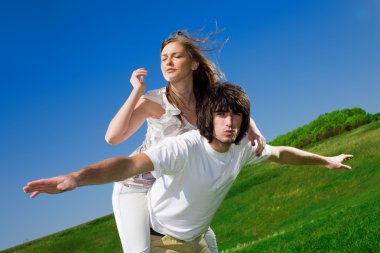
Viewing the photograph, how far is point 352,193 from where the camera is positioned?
48.0 feet

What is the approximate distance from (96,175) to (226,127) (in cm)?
116

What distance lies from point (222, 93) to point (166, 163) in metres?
0.79

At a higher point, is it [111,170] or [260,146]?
[111,170]

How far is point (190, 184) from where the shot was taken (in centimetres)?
439

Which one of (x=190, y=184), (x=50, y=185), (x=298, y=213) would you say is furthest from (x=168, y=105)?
(x=298, y=213)

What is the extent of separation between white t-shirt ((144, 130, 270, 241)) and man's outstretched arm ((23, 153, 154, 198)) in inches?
10.3

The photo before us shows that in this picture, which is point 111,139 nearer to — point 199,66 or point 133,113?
point 133,113

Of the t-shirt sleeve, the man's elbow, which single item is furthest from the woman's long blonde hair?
the t-shirt sleeve

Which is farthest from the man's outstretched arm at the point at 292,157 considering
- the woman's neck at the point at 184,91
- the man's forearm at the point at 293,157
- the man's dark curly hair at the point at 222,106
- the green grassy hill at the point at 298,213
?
the green grassy hill at the point at 298,213

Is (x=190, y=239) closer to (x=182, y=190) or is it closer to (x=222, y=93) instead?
(x=182, y=190)

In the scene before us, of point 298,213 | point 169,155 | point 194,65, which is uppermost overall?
point 194,65

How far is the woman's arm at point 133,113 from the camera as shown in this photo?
17.2ft

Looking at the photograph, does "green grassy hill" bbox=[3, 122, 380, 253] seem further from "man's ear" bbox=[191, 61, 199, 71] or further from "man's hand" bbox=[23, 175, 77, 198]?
"man's hand" bbox=[23, 175, 77, 198]

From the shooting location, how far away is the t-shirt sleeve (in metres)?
4.00
